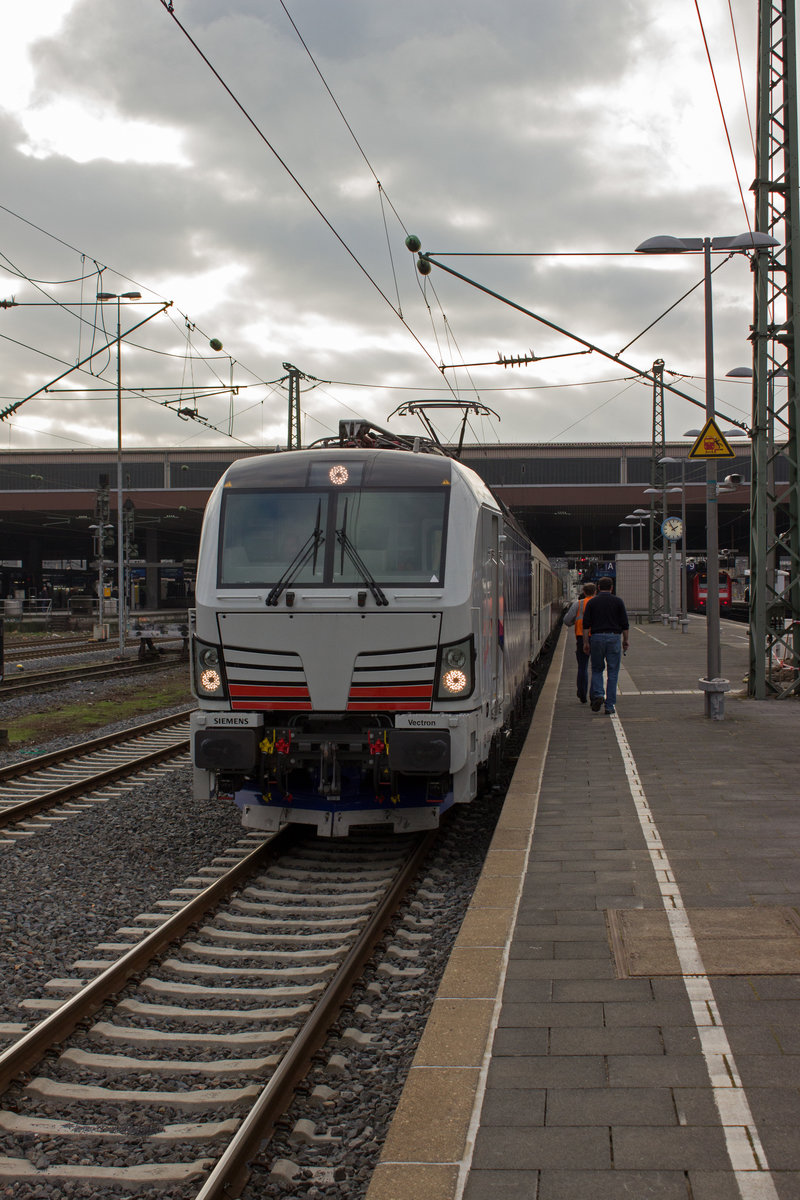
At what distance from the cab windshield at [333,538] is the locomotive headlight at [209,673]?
471 millimetres

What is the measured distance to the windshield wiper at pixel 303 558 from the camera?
740 cm

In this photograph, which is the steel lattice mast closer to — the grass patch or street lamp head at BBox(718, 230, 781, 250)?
street lamp head at BBox(718, 230, 781, 250)

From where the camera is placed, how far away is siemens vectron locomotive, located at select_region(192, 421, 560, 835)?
23.2 ft

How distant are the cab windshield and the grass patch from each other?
7.09 meters

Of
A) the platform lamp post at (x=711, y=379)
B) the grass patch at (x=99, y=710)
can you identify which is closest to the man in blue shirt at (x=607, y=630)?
the platform lamp post at (x=711, y=379)

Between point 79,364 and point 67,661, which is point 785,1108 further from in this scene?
point 67,661

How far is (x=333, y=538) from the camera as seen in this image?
755cm

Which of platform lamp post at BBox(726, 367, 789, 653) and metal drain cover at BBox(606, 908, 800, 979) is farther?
platform lamp post at BBox(726, 367, 789, 653)

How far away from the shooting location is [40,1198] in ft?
11.0

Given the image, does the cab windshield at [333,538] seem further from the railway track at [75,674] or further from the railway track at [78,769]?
the railway track at [75,674]

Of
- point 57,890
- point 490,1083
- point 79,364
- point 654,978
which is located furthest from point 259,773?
point 79,364

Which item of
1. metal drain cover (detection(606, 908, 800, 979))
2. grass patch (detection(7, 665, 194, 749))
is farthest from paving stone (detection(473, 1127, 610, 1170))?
grass patch (detection(7, 665, 194, 749))

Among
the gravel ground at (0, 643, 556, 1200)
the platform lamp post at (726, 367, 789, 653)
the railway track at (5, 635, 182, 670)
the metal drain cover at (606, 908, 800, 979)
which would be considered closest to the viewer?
the gravel ground at (0, 643, 556, 1200)

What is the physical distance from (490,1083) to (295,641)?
12.9 ft
